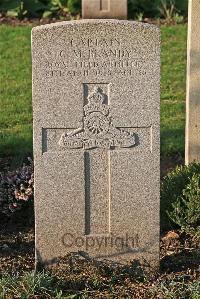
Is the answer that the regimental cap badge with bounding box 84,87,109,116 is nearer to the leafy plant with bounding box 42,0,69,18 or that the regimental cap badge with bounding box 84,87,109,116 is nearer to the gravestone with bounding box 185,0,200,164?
the gravestone with bounding box 185,0,200,164

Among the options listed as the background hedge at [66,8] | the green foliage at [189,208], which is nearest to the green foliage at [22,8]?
the background hedge at [66,8]

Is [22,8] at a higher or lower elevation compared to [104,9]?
higher

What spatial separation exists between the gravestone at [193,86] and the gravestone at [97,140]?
170 centimetres

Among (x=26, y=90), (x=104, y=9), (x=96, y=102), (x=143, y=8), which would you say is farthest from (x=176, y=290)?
(x=143, y=8)

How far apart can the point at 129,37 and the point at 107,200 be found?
114 centimetres

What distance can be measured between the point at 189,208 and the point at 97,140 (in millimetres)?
1069

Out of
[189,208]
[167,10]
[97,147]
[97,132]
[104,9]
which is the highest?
[167,10]

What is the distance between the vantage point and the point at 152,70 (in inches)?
228

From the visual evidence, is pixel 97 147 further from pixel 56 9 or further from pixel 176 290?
pixel 56 9

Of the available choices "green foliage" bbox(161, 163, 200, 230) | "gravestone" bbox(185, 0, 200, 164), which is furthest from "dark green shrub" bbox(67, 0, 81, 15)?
"green foliage" bbox(161, 163, 200, 230)

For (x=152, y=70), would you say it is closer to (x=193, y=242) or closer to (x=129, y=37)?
(x=129, y=37)

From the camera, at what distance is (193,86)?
7555 mm

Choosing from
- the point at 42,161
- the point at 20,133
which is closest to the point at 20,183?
the point at 42,161

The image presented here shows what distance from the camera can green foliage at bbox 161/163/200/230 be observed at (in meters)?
6.55
